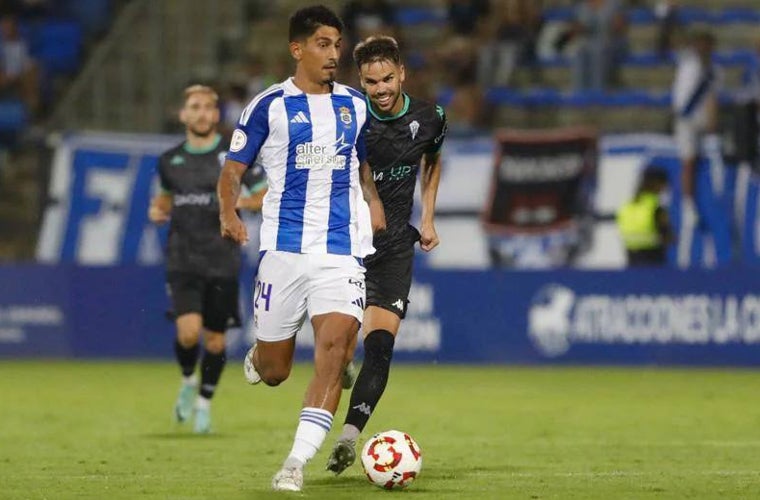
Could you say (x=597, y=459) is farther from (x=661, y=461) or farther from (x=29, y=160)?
(x=29, y=160)

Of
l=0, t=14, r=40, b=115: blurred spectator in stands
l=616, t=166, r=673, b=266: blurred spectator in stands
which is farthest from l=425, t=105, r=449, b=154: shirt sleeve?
l=0, t=14, r=40, b=115: blurred spectator in stands

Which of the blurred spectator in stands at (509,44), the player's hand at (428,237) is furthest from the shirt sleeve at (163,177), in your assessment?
the blurred spectator in stands at (509,44)

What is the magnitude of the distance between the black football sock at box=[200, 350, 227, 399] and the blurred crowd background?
1043 centimetres

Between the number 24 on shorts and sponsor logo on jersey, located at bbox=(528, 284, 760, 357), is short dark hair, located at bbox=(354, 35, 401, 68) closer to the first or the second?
the number 24 on shorts

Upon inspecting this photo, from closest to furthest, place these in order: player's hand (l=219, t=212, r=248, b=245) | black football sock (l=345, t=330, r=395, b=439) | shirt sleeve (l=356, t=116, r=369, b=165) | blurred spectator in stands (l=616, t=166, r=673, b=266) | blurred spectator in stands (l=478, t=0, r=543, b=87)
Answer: player's hand (l=219, t=212, r=248, b=245) → shirt sleeve (l=356, t=116, r=369, b=165) → black football sock (l=345, t=330, r=395, b=439) → blurred spectator in stands (l=616, t=166, r=673, b=266) → blurred spectator in stands (l=478, t=0, r=543, b=87)

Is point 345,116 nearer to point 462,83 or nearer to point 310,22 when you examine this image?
point 310,22

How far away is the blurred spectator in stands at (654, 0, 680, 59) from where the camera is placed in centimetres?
2366

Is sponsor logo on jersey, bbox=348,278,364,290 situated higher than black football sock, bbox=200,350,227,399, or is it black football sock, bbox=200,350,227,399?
sponsor logo on jersey, bbox=348,278,364,290

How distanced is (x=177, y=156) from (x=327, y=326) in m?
4.67

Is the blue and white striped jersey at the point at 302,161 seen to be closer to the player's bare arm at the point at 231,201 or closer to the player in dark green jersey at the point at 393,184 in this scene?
the player's bare arm at the point at 231,201

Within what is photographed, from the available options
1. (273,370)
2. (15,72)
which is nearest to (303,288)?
(273,370)

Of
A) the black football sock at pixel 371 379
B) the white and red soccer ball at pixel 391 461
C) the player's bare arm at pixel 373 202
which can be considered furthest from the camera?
the player's bare arm at pixel 373 202

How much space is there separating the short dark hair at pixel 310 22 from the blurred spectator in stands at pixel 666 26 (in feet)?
49.1

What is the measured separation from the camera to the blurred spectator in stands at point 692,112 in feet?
72.0
